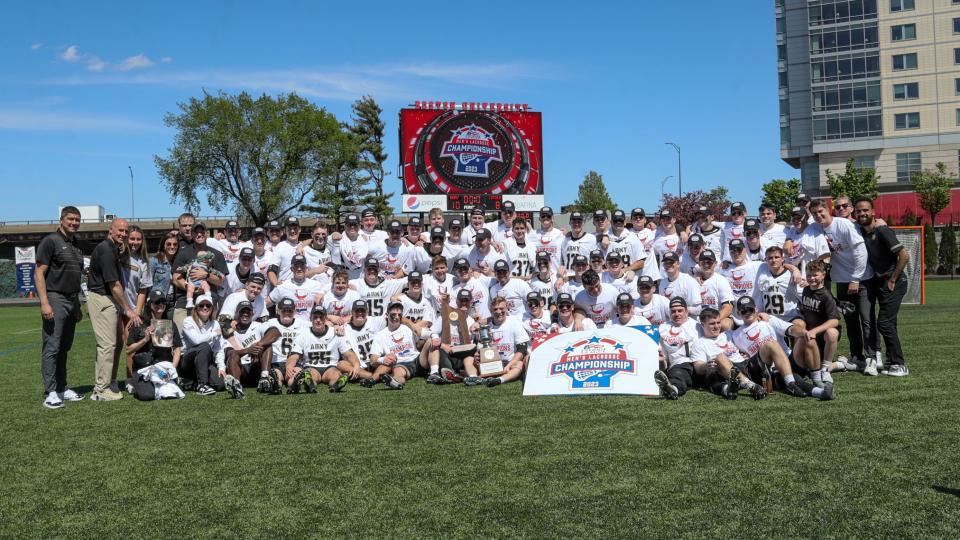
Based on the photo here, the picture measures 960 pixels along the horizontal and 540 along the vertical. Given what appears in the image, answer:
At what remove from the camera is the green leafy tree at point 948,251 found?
3700cm

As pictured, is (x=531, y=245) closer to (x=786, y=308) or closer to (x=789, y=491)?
(x=786, y=308)

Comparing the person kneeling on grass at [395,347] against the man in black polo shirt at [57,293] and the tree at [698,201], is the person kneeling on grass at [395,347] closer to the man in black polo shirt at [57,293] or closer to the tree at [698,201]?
the man in black polo shirt at [57,293]

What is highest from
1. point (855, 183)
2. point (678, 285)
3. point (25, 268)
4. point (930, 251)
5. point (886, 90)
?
point (886, 90)

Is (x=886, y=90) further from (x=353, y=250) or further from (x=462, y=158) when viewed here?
(x=353, y=250)

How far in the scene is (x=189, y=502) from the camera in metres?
4.87

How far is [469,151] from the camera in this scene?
26.6 m

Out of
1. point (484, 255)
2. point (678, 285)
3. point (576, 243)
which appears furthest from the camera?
point (576, 243)

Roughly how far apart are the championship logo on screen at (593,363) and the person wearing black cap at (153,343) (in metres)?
4.47

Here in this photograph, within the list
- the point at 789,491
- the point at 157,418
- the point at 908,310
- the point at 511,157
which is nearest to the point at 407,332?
the point at 157,418

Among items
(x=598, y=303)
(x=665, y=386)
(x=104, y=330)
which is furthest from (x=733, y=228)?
(x=104, y=330)

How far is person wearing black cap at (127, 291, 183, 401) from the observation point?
361 inches

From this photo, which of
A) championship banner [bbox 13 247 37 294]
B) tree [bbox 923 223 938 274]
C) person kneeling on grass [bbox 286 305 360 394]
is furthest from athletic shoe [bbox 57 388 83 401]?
tree [bbox 923 223 938 274]

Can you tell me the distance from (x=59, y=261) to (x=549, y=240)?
6.25 metres

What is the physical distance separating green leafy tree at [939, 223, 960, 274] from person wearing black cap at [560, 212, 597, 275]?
32451mm
